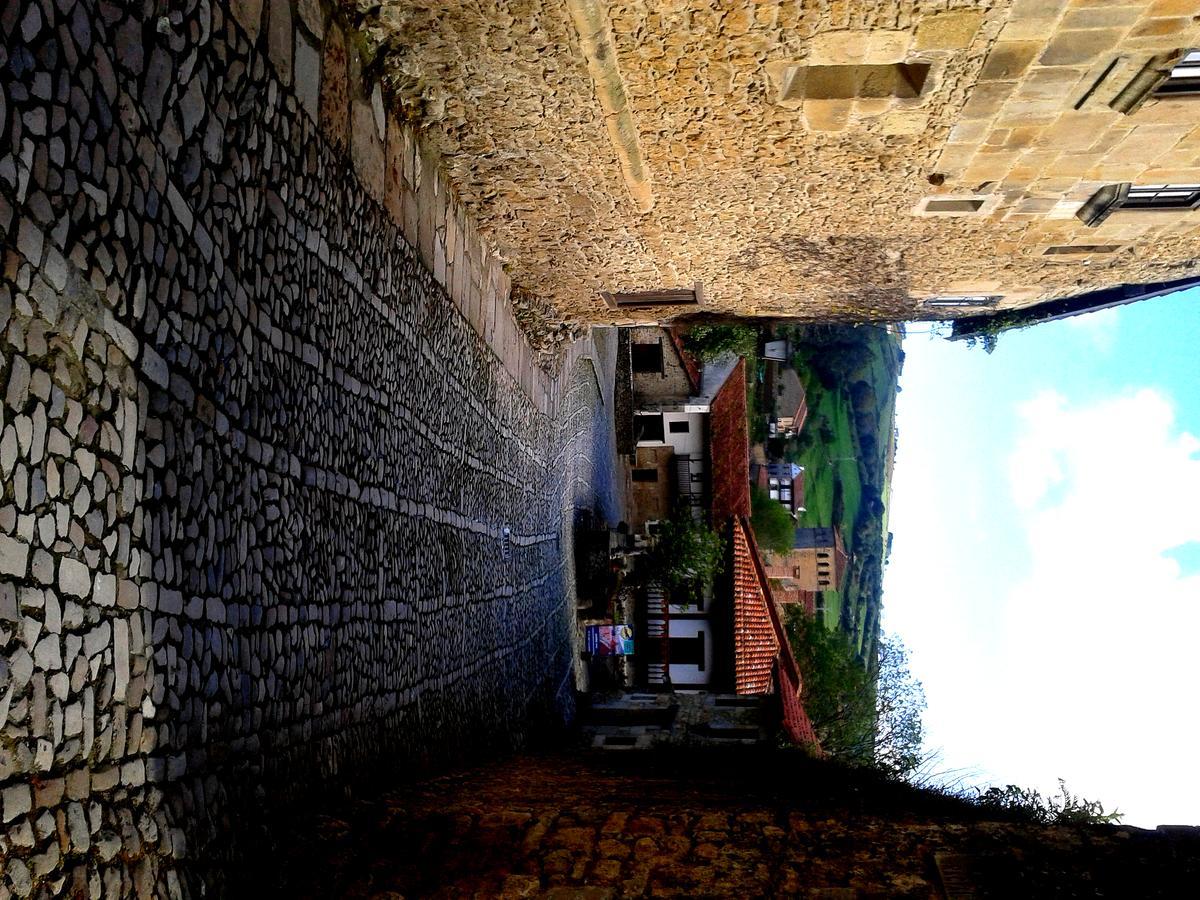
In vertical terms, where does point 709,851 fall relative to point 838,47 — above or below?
below

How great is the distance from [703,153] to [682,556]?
42.7 ft

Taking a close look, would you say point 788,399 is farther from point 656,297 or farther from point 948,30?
point 948,30

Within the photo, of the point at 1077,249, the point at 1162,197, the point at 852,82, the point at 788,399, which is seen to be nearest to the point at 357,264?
the point at 852,82

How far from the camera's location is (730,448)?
24969 millimetres

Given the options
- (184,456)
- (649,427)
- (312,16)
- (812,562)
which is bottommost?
(812,562)

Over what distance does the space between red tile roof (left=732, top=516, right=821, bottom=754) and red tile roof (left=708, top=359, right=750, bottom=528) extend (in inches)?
28.5

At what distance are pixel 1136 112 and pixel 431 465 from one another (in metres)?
5.56

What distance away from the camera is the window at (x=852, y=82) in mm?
6312

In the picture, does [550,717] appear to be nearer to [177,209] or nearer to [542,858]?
[542,858]

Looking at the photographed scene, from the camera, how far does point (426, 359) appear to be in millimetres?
8227

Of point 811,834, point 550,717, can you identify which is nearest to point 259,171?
point 811,834

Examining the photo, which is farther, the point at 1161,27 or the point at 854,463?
the point at 854,463

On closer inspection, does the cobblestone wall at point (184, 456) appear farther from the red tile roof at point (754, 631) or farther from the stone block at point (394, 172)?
the red tile roof at point (754, 631)

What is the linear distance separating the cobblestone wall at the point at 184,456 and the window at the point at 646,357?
56.8 feet
